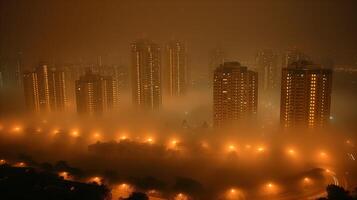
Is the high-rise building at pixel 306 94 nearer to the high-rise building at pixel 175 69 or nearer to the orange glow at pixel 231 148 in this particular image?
the orange glow at pixel 231 148

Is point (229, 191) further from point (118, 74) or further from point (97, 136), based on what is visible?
point (118, 74)

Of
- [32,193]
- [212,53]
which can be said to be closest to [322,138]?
[32,193]

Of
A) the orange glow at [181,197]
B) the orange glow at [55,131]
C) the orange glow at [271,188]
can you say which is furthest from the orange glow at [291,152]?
the orange glow at [55,131]

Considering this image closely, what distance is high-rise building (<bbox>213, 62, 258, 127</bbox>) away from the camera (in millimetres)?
10141

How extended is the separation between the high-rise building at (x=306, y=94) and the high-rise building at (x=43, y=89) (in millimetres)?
8314

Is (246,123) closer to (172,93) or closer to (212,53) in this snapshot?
(172,93)

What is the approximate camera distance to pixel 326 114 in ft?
29.7

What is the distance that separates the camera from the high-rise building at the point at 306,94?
29.3ft

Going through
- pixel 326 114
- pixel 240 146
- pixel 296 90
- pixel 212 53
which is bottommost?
pixel 240 146

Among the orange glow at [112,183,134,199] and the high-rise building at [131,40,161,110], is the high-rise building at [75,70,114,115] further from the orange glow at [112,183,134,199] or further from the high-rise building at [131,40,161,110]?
the orange glow at [112,183,134,199]

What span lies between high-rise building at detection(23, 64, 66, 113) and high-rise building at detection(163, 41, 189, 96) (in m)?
4.78

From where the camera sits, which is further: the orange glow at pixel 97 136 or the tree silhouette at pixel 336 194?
the orange glow at pixel 97 136

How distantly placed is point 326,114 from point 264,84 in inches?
300

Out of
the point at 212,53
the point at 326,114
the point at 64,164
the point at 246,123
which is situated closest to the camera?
the point at 64,164
